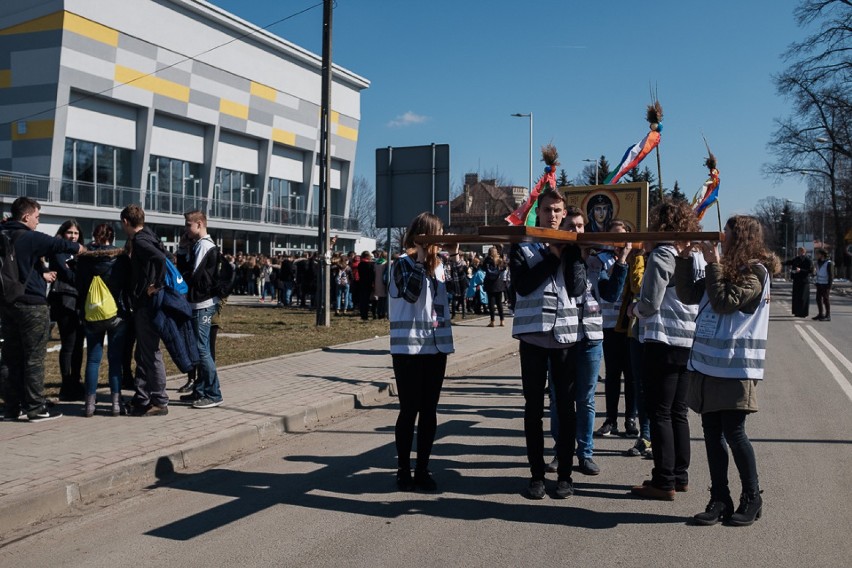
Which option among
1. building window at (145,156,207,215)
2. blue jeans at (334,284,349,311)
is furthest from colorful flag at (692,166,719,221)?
building window at (145,156,207,215)

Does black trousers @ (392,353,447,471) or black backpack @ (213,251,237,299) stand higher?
black backpack @ (213,251,237,299)

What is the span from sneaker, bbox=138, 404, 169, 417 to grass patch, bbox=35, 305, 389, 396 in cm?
183

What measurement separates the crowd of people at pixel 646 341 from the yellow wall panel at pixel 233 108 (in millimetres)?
35311

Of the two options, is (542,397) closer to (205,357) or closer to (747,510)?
(747,510)

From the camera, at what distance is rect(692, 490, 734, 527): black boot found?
491 centimetres

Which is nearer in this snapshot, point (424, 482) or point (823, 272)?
point (424, 482)

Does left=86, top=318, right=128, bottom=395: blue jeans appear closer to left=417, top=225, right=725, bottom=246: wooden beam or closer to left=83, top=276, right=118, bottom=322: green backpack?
left=83, top=276, right=118, bottom=322: green backpack

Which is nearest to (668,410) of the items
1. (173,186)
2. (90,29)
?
(90,29)

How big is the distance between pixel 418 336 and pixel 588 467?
1787mm

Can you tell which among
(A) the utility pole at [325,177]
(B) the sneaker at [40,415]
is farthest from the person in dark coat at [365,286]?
(B) the sneaker at [40,415]

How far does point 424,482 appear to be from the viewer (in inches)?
226

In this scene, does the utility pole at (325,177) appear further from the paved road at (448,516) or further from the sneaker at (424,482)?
the sneaker at (424,482)

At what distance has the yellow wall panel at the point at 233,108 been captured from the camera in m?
38.5

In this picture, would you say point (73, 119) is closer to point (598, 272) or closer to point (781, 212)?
point (598, 272)
